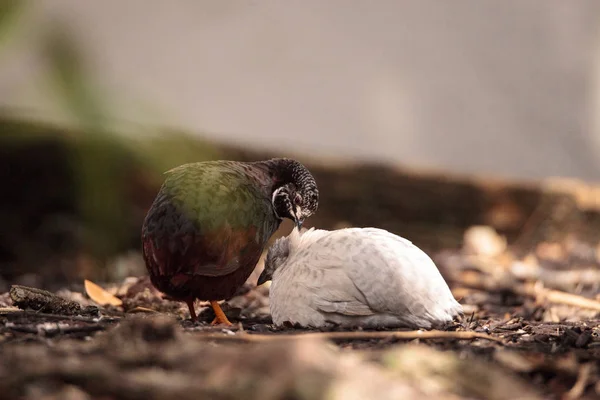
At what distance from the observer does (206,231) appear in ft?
7.19

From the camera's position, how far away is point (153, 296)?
267 centimetres

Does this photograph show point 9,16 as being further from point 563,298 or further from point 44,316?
point 563,298

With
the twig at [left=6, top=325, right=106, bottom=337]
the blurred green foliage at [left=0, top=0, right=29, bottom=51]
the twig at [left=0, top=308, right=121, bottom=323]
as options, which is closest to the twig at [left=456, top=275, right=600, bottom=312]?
the twig at [left=0, top=308, right=121, bottom=323]

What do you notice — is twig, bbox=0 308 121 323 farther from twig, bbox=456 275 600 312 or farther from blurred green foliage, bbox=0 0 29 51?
twig, bbox=456 275 600 312

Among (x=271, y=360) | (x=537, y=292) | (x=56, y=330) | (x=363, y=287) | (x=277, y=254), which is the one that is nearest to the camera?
(x=271, y=360)

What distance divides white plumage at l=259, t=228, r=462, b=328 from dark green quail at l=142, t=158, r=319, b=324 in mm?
177

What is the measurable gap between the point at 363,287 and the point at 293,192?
54 centimetres

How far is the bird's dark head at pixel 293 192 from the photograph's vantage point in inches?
97.6

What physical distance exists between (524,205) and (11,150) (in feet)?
10.3

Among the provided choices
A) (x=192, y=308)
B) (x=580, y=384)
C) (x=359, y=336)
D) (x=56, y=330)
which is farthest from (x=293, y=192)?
(x=580, y=384)

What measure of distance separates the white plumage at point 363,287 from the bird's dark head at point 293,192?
264 millimetres

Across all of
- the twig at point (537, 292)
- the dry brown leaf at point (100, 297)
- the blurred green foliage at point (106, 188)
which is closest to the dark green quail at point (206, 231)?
the blurred green foliage at point (106, 188)

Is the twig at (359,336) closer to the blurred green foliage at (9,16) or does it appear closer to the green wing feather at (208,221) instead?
the green wing feather at (208,221)

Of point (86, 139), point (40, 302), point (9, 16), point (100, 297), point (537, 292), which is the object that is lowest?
point (100, 297)
